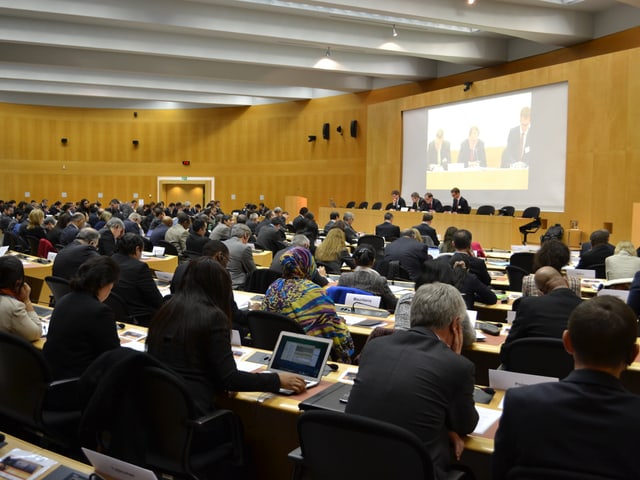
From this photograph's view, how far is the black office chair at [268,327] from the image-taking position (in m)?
4.03

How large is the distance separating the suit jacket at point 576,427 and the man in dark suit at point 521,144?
46.7 feet

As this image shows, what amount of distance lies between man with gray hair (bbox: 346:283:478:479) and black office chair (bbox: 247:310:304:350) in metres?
1.49

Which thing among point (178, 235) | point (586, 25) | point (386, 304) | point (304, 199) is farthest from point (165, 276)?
point (304, 199)

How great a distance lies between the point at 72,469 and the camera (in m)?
2.32

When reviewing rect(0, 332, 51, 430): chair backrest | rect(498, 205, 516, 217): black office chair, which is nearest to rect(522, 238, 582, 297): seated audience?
rect(0, 332, 51, 430): chair backrest

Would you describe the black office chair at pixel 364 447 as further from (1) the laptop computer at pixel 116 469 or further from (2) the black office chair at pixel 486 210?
(2) the black office chair at pixel 486 210

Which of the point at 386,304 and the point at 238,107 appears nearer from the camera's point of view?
the point at 386,304

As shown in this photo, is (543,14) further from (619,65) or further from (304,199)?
(304,199)

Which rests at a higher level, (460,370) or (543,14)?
(543,14)

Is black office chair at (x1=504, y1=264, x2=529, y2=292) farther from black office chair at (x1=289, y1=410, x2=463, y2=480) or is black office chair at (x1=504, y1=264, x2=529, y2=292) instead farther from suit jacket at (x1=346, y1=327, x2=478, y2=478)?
black office chair at (x1=289, y1=410, x2=463, y2=480)

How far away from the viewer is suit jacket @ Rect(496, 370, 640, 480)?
5.95 ft

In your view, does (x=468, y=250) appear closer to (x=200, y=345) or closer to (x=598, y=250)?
(x=598, y=250)

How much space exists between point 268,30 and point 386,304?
10.6 m

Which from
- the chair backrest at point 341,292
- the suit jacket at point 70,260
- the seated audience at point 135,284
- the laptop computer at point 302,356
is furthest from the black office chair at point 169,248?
the laptop computer at point 302,356
